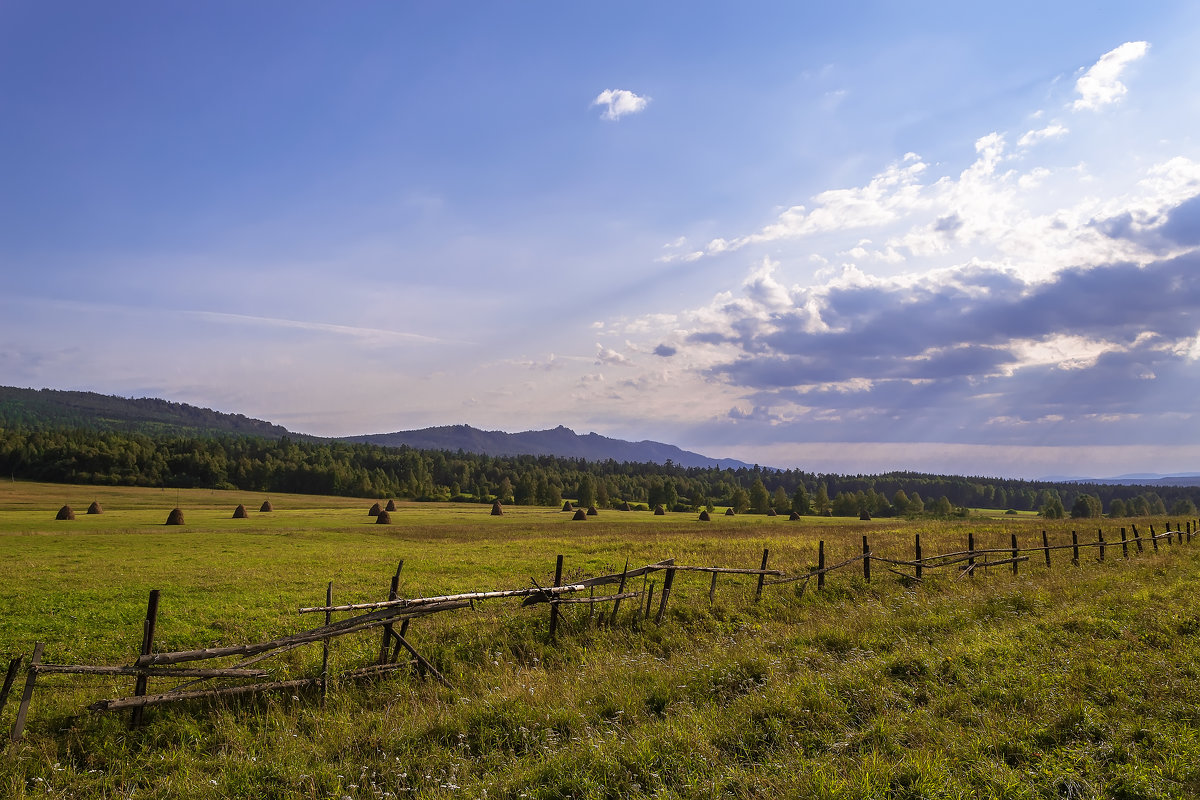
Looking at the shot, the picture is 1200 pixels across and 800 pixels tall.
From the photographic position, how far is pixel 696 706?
8414mm

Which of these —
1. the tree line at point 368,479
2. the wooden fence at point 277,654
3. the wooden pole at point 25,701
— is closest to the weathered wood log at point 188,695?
Result: the wooden fence at point 277,654

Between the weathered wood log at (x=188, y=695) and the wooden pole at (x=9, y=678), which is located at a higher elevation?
the wooden pole at (x=9, y=678)

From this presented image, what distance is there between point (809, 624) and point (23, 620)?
785 inches

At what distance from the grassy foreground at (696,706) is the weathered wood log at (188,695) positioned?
9.3 inches

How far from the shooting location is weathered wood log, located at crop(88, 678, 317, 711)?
28.7 feet

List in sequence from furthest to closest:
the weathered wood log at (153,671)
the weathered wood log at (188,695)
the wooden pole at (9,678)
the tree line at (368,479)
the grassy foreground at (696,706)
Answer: the tree line at (368,479), the weathered wood log at (188,695), the weathered wood log at (153,671), the wooden pole at (9,678), the grassy foreground at (696,706)

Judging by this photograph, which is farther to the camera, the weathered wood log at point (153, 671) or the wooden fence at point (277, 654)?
the wooden fence at point (277, 654)

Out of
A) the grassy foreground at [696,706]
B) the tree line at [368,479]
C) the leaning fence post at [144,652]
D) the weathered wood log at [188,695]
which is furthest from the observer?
the tree line at [368,479]

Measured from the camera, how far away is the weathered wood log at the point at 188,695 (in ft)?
28.7

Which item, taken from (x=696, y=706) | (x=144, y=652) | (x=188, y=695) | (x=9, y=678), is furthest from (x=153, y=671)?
(x=696, y=706)

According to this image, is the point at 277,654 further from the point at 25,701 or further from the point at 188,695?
the point at 25,701

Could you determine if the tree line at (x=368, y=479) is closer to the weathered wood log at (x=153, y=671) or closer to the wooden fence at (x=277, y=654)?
the wooden fence at (x=277, y=654)

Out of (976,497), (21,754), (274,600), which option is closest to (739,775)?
(21,754)

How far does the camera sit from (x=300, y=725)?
365 inches
